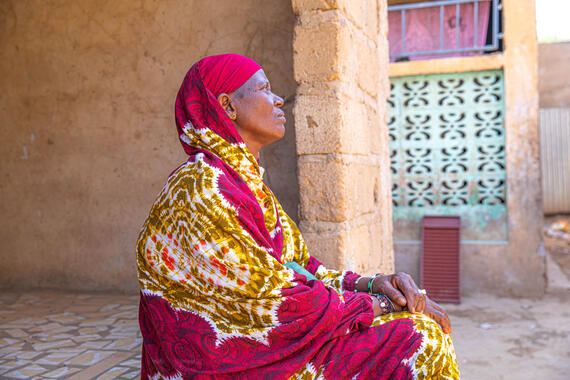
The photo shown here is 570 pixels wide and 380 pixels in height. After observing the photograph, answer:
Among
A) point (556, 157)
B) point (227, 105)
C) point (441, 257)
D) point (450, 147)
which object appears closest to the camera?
point (227, 105)

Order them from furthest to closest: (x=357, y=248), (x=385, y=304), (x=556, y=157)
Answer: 1. (x=556, y=157)
2. (x=357, y=248)
3. (x=385, y=304)

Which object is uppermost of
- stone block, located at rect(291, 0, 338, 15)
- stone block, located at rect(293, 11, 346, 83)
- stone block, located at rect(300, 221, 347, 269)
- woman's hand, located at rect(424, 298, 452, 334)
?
stone block, located at rect(291, 0, 338, 15)

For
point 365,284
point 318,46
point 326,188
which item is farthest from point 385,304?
point 318,46

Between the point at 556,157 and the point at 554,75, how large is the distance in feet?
5.59

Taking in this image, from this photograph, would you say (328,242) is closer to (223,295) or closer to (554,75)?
(223,295)

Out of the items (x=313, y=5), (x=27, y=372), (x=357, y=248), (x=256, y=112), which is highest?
(x=313, y=5)

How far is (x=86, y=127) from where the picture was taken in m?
4.45

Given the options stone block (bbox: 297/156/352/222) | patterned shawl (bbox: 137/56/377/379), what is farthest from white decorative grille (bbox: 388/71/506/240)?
patterned shawl (bbox: 137/56/377/379)

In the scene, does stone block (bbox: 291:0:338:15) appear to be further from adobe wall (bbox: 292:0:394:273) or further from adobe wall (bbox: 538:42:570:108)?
adobe wall (bbox: 538:42:570:108)

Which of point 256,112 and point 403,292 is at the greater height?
point 256,112

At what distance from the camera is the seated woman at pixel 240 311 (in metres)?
1.68

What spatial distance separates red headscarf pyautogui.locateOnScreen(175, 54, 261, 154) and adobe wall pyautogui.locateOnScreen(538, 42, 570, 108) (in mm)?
9994

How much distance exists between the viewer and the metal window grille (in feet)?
20.0

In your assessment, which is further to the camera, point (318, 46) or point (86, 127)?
point (86, 127)
